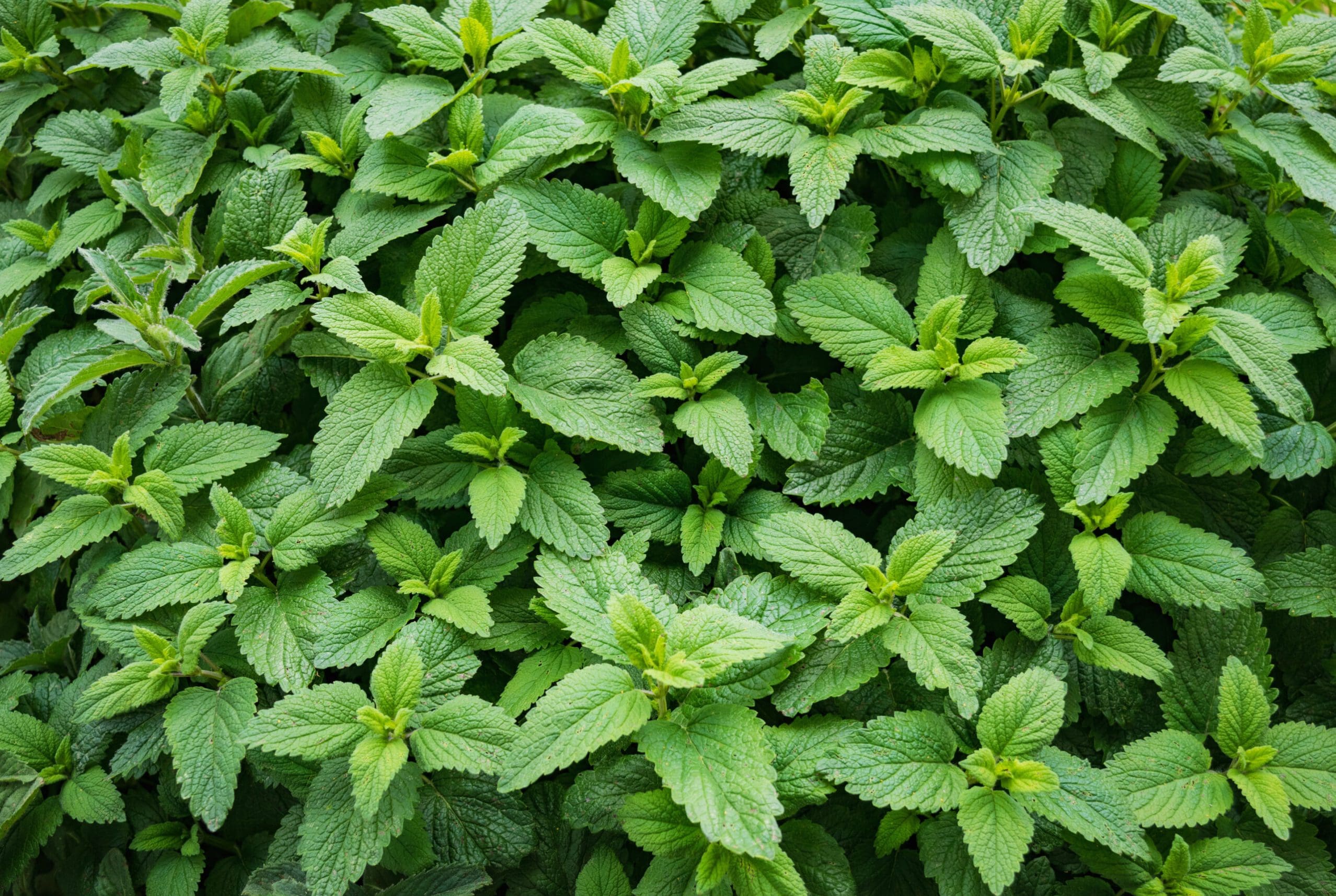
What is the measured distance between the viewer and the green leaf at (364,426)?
131 centimetres

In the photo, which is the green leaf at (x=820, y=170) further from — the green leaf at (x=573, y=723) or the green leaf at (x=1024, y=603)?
the green leaf at (x=573, y=723)

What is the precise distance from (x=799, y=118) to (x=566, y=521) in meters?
0.80

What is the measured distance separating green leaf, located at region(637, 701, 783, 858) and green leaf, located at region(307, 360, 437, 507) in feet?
1.74

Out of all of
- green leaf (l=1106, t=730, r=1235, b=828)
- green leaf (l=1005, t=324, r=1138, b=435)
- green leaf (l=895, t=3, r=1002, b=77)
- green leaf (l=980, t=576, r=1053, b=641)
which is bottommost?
green leaf (l=1106, t=730, r=1235, b=828)

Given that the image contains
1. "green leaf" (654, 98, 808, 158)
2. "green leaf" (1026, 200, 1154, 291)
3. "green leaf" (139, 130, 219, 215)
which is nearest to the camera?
"green leaf" (1026, 200, 1154, 291)

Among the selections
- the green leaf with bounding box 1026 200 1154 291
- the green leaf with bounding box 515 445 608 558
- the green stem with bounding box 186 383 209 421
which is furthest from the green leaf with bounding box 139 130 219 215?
the green leaf with bounding box 1026 200 1154 291

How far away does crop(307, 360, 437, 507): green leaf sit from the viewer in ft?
4.30

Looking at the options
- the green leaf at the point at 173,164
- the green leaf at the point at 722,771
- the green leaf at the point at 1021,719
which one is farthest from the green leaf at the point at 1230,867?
the green leaf at the point at 173,164

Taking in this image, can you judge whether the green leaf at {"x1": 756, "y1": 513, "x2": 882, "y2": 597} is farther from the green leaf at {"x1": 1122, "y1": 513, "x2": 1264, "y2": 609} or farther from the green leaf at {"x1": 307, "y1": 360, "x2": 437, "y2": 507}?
the green leaf at {"x1": 307, "y1": 360, "x2": 437, "y2": 507}

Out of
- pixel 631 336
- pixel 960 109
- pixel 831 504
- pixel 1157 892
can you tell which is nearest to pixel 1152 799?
pixel 1157 892

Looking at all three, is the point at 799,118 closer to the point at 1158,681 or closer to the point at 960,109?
the point at 960,109

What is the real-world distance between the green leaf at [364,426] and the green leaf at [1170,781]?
1109 mm

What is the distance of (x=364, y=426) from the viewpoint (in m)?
1.35

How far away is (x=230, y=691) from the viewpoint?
1.38m
